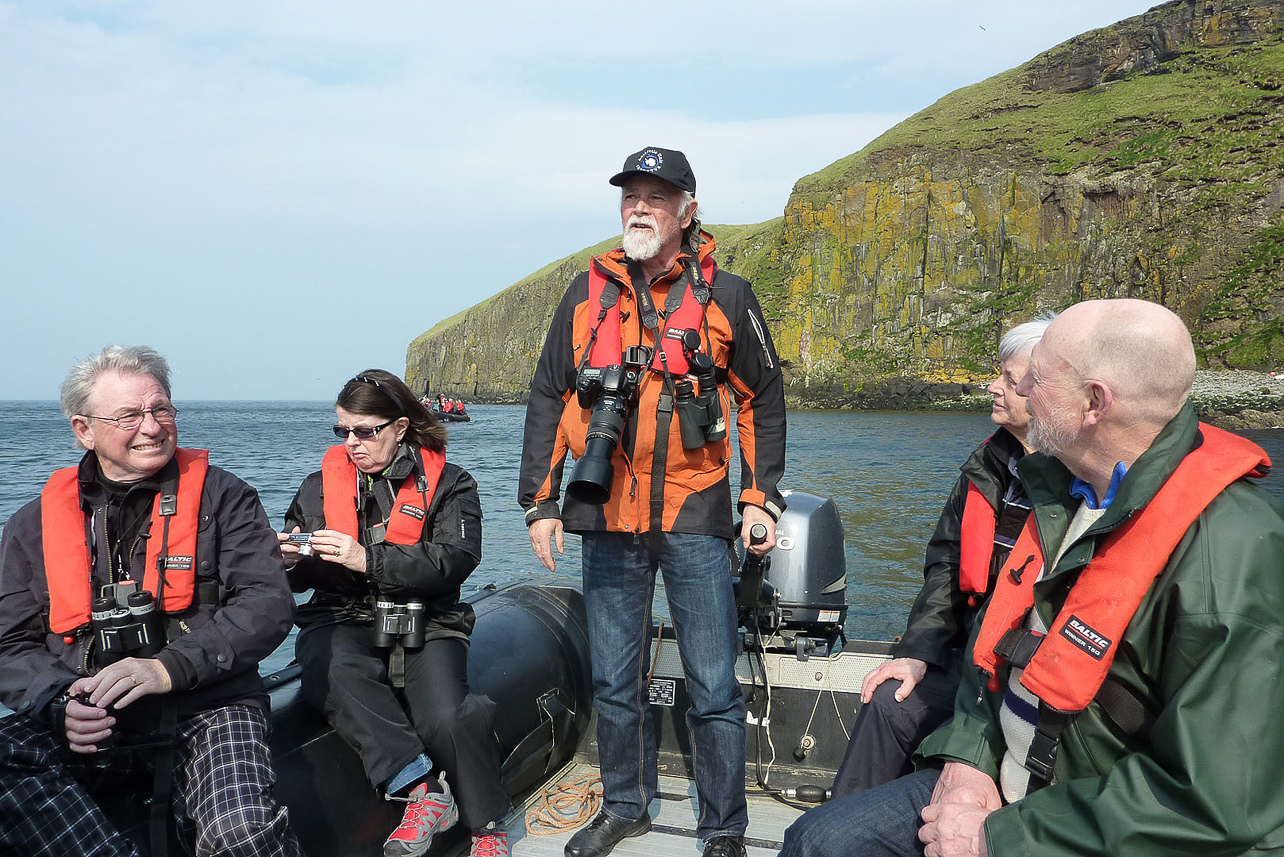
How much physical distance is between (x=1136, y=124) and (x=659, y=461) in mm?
77578

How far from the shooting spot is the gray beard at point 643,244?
8.96 ft

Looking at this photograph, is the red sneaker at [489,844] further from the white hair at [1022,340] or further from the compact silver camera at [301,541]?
the white hair at [1022,340]

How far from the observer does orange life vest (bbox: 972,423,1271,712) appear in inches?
57.7

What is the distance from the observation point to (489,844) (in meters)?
2.56

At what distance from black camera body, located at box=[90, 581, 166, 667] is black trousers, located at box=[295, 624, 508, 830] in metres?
0.52

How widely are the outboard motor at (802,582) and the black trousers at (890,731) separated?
2.81ft

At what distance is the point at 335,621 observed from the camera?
279 cm

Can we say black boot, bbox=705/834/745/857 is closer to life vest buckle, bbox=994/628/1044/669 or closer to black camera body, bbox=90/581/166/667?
life vest buckle, bbox=994/628/1044/669

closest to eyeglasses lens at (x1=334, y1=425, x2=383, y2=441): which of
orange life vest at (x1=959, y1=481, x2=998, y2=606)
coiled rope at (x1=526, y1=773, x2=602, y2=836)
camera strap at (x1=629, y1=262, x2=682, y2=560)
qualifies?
camera strap at (x1=629, y1=262, x2=682, y2=560)

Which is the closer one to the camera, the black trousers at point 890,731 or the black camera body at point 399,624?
the black trousers at point 890,731

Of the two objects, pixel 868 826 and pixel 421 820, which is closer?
pixel 868 826

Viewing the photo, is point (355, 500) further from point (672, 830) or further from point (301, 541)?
point (672, 830)

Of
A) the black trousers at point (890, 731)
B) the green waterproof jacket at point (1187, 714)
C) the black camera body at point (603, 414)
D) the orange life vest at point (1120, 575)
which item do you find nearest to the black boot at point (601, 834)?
the black trousers at point (890, 731)

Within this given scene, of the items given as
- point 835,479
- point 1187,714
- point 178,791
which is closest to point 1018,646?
point 1187,714
